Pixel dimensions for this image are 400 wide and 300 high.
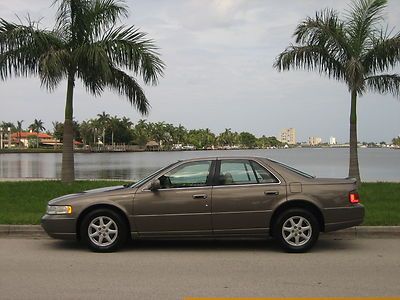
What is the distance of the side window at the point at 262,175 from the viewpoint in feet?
25.3

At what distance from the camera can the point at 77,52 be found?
15.5 m

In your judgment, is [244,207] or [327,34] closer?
[244,207]

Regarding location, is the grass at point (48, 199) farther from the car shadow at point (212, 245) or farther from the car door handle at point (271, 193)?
the car door handle at point (271, 193)

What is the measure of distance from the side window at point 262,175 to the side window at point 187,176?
73cm

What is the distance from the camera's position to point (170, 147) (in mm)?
174250

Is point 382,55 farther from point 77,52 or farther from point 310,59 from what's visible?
point 77,52

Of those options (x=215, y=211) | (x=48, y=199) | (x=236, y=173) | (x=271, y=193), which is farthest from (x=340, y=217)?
(x=48, y=199)

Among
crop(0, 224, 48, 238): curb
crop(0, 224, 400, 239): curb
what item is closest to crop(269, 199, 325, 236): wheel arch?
crop(0, 224, 400, 239): curb

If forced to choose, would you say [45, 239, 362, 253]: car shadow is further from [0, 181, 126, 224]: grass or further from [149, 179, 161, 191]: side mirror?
[0, 181, 126, 224]: grass

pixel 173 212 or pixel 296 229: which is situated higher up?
pixel 173 212

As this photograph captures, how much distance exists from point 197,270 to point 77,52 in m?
10.7

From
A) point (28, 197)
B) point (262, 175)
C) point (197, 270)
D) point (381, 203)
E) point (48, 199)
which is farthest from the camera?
point (28, 197)

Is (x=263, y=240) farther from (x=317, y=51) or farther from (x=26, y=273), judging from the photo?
(x=317, y=51)

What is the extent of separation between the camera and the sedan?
7.54 meters
